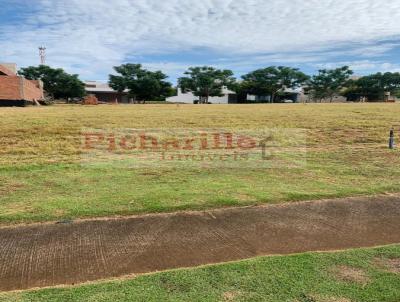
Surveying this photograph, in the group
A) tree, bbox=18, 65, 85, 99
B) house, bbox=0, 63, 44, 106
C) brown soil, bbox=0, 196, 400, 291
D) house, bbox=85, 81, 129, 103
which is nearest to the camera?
brown soil, bbox=0, 196, 400, 291

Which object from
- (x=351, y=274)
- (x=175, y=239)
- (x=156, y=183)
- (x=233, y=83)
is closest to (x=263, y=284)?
(x=351, y=274)

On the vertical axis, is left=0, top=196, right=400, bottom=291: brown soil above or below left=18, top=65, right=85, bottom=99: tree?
below

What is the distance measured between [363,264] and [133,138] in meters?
10.2

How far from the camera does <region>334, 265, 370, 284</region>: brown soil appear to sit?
3424 mm

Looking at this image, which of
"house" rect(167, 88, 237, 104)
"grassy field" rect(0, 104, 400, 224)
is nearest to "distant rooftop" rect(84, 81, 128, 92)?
"house" rect(167, 88, 237, 104)

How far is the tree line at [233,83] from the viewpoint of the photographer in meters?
65.7

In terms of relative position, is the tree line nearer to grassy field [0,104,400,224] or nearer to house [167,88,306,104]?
house [167,88,306,104]

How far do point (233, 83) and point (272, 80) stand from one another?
859 cm

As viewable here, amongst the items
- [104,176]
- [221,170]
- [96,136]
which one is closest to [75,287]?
[104,176]

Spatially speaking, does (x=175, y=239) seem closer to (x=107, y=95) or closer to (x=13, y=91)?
(x=13, y=91)

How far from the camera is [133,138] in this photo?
515 inches

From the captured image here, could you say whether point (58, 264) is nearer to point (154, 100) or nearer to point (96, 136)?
point (96, 136)

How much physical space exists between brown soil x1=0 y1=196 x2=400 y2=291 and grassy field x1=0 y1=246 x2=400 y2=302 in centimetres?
25

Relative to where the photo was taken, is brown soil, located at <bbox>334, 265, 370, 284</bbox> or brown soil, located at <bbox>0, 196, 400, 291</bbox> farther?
brown soil, located at <bbox>0, 196, 400, 291</bbox>
